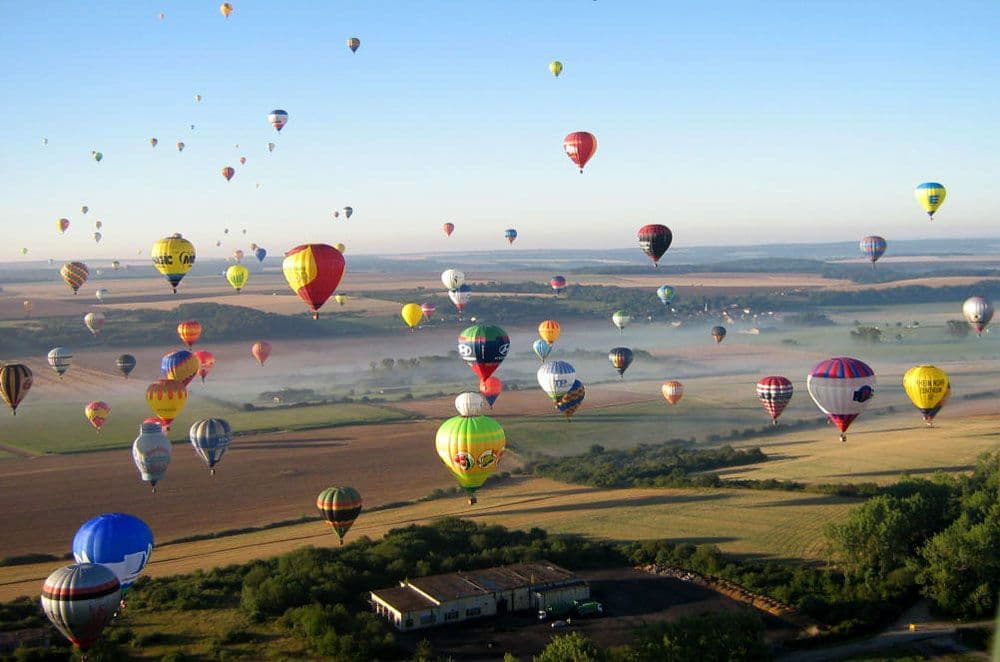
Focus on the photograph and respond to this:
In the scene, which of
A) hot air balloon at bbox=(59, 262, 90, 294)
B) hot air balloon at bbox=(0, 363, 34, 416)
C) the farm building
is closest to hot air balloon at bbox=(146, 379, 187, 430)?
hot air balloon at bbox=(0, 363, 34, 416)

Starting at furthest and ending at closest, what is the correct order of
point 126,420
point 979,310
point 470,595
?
point 126,420 → point 979,310 → point 470,595

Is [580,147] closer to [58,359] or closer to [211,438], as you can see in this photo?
[211,438]

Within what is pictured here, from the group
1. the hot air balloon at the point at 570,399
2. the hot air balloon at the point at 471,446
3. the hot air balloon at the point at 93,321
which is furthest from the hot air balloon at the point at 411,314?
the hot air balloon at the point at 471,446

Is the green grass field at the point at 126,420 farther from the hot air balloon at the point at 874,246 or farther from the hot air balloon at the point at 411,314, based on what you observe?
the hot air balloon at the point at 874,246

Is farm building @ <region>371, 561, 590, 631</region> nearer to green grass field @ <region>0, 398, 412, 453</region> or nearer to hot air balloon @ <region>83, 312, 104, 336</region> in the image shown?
green grass field @ <region>0, 398, 412, 453</region>

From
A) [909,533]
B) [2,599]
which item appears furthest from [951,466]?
[2,599]

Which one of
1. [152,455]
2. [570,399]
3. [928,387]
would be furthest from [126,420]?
[928,387]
